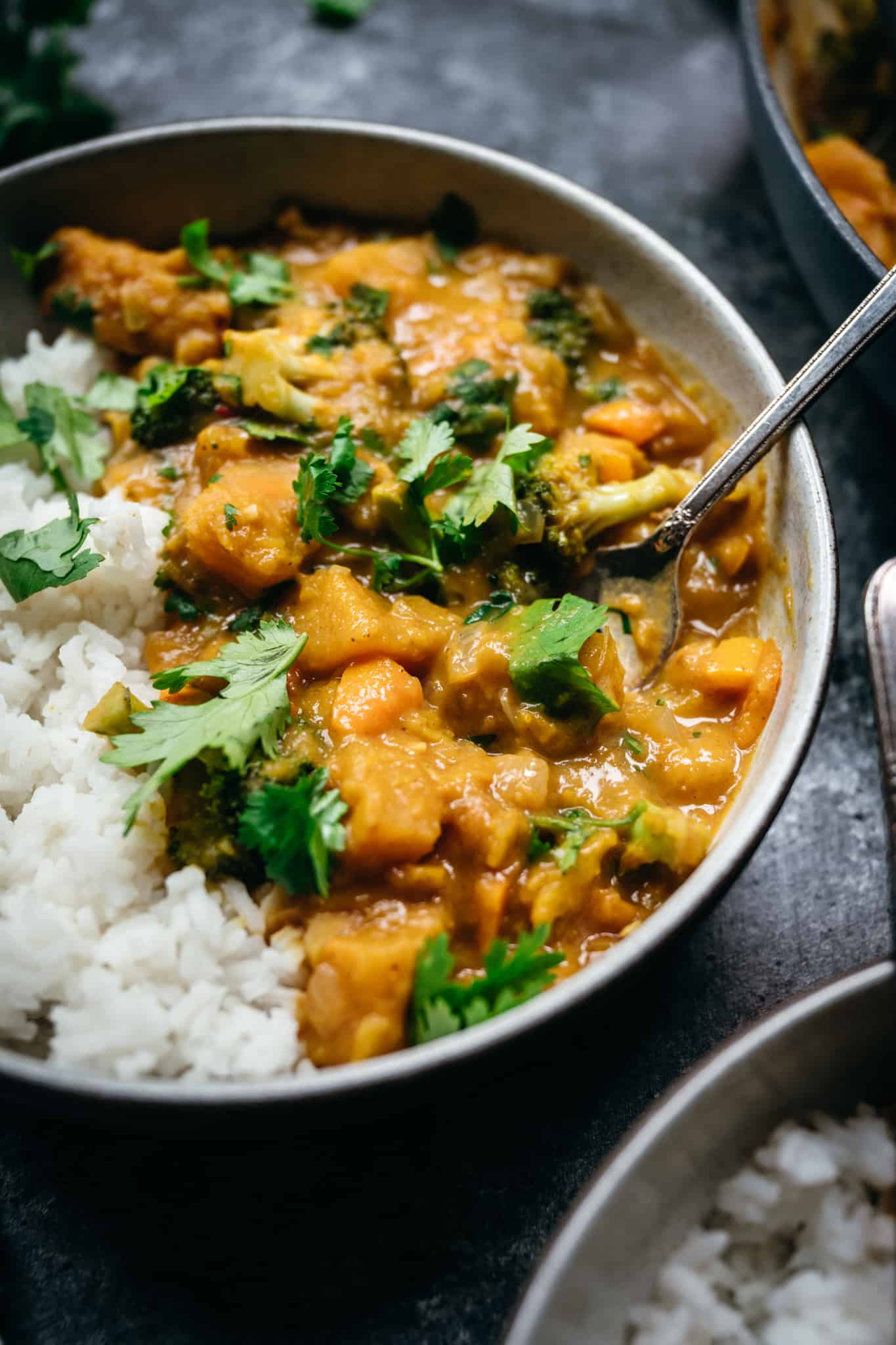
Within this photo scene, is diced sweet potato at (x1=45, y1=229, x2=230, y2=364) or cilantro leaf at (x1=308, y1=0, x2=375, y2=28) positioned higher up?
cilantro leaf at (x1=308, y1=0, x2=375, y2=28)

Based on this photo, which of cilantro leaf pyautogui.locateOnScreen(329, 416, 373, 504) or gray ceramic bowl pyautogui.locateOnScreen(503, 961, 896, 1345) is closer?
gray ceramic bowl pyautogui.locateOnScreen(503, 961, 896, 1345)

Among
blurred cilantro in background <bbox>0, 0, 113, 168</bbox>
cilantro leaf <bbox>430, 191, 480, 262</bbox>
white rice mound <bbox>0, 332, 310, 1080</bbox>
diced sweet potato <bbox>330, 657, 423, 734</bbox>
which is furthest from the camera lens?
blurred cilantro in background <bbox>0, 0, 113, 168</bbox>

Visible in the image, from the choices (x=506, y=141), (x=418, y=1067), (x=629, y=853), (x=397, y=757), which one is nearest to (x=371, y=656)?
(x=397, y=757)

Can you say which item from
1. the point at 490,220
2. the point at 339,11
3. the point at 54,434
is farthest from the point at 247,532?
the point at 339,11

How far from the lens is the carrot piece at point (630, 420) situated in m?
3.34

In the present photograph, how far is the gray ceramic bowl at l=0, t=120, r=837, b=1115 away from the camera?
274 centimetres

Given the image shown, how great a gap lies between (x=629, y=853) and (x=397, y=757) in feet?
1.87

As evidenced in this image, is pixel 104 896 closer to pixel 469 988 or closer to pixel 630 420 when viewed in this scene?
pixel 469 988

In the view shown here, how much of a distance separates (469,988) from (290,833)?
0.50 meters

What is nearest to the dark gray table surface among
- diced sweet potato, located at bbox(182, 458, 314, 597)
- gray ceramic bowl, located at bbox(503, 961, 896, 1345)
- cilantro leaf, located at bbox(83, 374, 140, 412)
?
gray ceramic bowl, located at bbox(503, 961, 896, 1345)

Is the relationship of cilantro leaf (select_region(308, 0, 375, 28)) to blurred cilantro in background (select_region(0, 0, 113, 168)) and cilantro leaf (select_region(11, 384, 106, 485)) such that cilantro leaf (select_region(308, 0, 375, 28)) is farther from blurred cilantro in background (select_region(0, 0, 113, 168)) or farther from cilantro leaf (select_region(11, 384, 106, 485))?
cilantro leaf (select_region(11, 384, 106, 485))

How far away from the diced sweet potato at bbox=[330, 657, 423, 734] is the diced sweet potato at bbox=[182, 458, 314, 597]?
1.11 ft

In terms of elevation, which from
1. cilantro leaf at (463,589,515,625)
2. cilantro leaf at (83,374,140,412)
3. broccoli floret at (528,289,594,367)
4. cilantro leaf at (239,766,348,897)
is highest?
broccoli floret at (528,289,594,367)

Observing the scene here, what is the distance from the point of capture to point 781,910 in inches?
121
